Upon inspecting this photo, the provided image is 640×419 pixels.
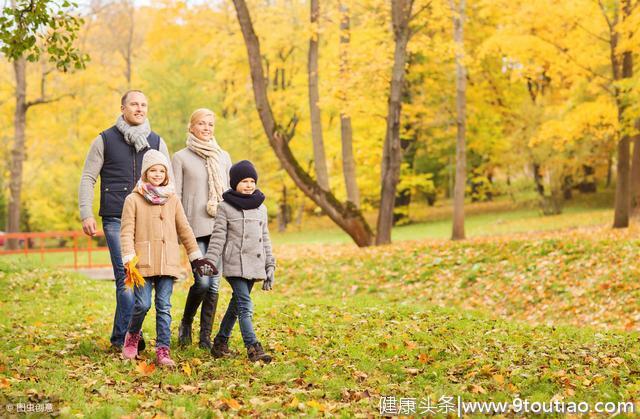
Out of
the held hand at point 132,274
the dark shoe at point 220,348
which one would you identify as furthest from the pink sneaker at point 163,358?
the held hand at point 132,274

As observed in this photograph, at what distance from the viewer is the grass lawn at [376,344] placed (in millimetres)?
5258

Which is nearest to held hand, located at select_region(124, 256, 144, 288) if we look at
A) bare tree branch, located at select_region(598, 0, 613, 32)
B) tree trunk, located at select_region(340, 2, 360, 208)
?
tree trunk, located at select_region(340, 2, 360, 208)

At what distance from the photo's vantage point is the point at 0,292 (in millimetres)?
11711

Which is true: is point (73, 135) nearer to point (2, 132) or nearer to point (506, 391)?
point (2, 132)

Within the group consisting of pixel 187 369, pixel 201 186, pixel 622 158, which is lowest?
pixel 187 369

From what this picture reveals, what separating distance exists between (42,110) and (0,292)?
→ 26.8m

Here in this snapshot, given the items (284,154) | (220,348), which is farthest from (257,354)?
(284,154)

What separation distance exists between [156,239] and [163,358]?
95 cm

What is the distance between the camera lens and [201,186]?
261 inches

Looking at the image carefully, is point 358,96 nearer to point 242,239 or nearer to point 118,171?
point 118,171

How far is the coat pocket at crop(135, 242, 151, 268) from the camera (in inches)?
235

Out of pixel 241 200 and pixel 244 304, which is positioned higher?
pixel 241 200

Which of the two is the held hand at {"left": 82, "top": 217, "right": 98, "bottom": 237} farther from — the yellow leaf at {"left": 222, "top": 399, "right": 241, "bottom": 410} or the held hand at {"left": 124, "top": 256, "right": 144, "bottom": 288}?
the yellow leaf at {"left": 222, "top": 399, "right": 241, "bottom": 410}

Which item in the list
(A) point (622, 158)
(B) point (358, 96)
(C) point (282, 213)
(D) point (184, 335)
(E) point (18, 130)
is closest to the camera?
(D) point (184, 335)
